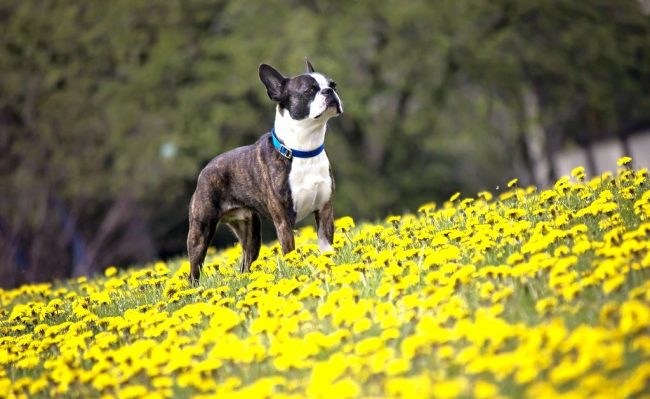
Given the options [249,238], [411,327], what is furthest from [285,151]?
[411,327]

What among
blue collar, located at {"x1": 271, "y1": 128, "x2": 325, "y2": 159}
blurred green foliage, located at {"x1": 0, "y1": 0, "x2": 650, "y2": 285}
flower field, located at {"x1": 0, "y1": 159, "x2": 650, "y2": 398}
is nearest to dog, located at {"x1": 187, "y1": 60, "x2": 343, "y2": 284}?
blue collar, located at {"x1": 271, "y1": 128, "x2": 325, "y2": 159}

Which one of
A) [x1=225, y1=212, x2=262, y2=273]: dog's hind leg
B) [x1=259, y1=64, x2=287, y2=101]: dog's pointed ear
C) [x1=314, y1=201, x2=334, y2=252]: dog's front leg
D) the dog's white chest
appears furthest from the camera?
[x1=225, y1=212, x2=262, y2=273]: dog's hind leg

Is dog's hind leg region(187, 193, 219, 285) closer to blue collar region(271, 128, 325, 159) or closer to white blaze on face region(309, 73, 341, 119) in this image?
blue collar region(271, 128, 325, 159)

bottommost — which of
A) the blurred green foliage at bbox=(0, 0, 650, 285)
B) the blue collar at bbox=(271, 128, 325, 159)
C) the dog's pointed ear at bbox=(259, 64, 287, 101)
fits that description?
the blue collar at bbox=(271, 128, 325, 159)

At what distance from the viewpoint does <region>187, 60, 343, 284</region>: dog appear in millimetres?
7402

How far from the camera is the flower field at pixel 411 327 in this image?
12.9ft

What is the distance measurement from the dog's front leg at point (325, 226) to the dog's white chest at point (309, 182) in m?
0.10

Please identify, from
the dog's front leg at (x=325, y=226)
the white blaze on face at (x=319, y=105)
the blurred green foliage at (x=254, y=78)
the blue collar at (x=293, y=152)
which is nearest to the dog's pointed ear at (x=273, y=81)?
the white blaze on face at (x=319, y=105)

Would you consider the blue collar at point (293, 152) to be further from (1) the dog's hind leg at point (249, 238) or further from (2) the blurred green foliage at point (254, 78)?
(2) the blurred green foliage at point (254, 78)

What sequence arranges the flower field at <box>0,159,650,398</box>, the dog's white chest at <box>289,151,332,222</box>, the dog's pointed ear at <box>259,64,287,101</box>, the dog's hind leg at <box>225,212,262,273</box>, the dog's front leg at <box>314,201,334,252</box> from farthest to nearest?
1. the dog's hind leg at <box>225,212,262,273</box>
2. the dog's pointed ear at <box>259,64,287,101</box>
3. the dog's front leg at <box>314,201,334,252</box>
4. the dog's white chest at <box>289,151,332,222</box>
5. the flower field at <box>0,159,650,398</box>

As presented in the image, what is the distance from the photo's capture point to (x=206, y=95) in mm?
24438

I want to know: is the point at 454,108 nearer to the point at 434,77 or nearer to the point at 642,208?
the point at 434,77

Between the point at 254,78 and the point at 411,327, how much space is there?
19393 mm

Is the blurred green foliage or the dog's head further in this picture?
the blurred green foliage
